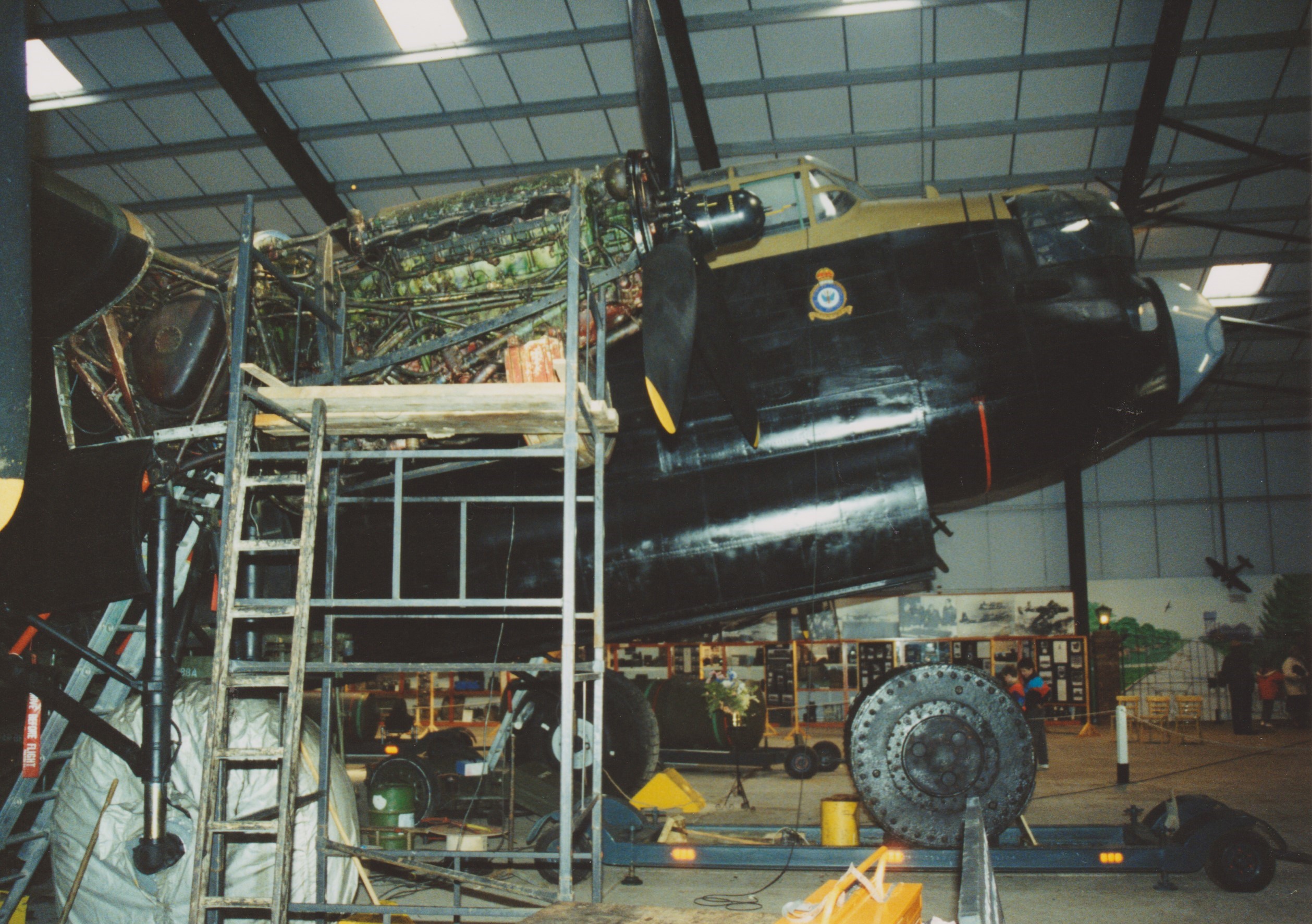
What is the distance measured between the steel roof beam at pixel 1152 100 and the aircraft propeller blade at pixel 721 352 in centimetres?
1002

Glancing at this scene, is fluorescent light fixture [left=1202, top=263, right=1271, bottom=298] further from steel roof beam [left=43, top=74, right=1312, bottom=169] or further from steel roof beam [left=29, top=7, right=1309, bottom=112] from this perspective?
steel roof beam [left=29, top=7, right=1309, bottom=112]

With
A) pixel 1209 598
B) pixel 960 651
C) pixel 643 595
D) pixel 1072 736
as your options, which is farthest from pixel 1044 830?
pixel 1209 598

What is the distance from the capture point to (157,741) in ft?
17.6

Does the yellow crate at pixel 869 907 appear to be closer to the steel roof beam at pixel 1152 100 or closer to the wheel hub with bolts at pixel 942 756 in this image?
the wheel hub with bolts at pixel 942 756

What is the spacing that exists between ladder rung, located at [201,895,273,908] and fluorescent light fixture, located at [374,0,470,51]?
40.9 ft

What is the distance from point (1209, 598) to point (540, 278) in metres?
21.4

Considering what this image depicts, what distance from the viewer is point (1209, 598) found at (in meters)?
21.0

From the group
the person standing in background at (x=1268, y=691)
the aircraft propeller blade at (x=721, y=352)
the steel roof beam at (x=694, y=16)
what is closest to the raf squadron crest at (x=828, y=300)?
the aircraft propeller blade at (x=721, y=352)

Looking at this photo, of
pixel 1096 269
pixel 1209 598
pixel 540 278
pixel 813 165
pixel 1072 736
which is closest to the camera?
pixel 540 278

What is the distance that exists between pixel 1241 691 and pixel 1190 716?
3.65ft

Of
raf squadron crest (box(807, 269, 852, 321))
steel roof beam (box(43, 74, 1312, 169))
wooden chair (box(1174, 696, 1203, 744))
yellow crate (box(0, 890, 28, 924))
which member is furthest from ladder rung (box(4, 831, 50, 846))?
wooden chair (box(1174, 696, 1203, 744))

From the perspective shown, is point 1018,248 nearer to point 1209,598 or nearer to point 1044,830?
point 1044,830

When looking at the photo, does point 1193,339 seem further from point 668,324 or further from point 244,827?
point 244,827

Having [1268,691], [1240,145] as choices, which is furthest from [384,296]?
[1268,691]
